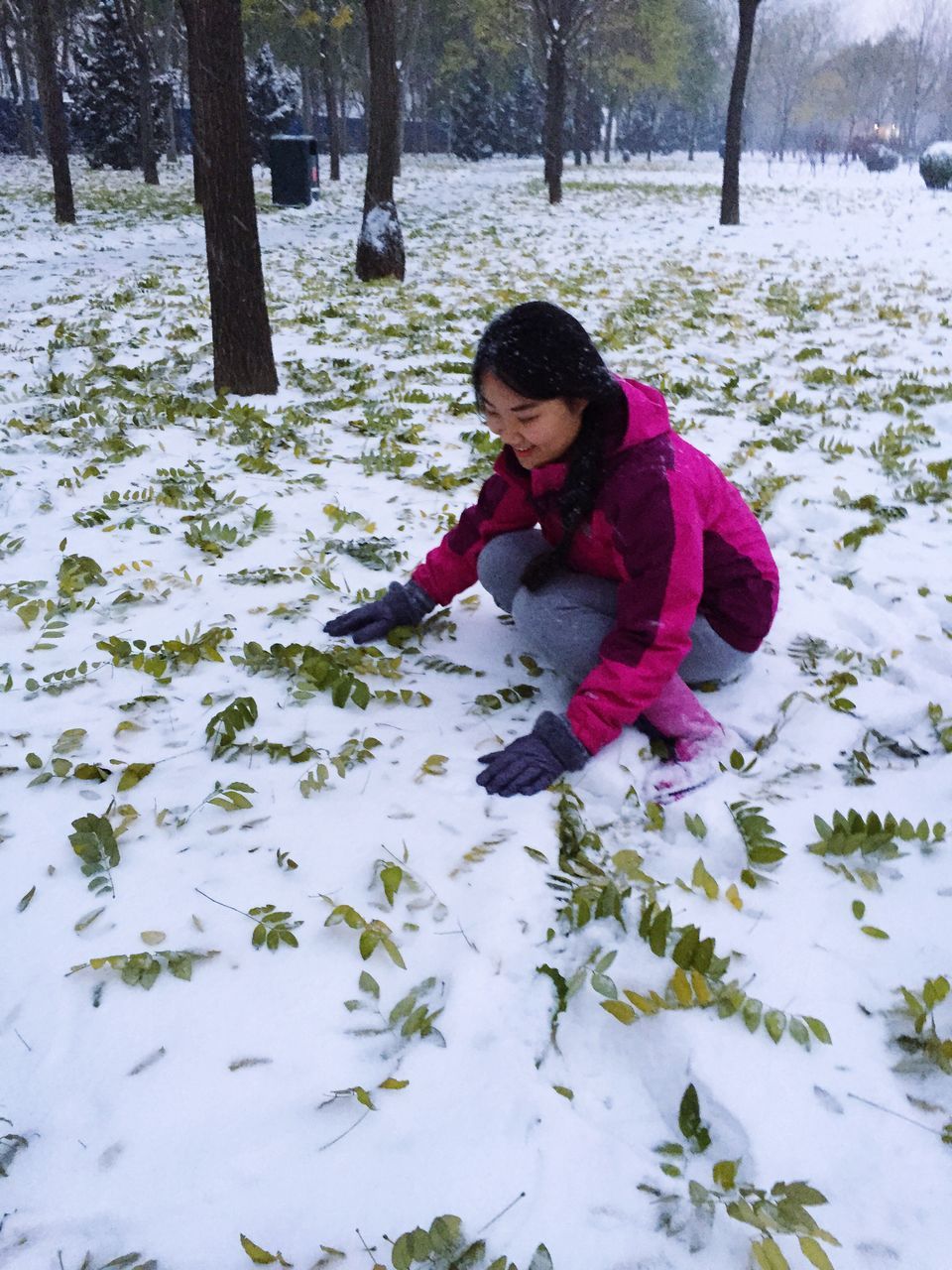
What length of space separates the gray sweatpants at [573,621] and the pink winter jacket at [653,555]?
108 mm

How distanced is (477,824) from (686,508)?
99cm

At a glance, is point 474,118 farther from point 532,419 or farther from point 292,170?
point 532,419

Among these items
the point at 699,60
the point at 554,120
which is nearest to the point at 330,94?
the point at 554,120

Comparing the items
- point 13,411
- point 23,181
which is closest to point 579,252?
point 13,411

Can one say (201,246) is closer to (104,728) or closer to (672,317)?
(672,317)

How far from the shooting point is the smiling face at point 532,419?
7.00 ft

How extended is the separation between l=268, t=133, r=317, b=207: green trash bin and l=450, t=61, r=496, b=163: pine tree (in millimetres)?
20688

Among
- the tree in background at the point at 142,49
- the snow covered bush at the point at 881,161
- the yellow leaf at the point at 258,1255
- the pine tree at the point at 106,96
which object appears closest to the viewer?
the yellow leaf at the point at 258,1255

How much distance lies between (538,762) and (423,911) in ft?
1.72

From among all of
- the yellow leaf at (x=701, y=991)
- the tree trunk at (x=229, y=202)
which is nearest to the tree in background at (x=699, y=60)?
the tree trunk at (x=229, y=202)

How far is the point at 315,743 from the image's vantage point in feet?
8.34

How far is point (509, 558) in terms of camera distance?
9.18 feet

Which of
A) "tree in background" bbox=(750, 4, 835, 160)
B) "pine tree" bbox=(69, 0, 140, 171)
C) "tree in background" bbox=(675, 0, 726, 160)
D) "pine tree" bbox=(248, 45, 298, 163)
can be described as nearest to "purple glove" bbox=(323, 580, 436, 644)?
"pine tree" bbox=(248, 45, 298, 163)

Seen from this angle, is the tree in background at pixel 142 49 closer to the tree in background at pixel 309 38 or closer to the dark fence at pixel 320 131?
the tree in background at pixel 309 38
